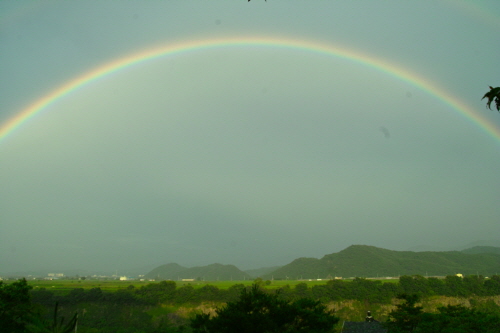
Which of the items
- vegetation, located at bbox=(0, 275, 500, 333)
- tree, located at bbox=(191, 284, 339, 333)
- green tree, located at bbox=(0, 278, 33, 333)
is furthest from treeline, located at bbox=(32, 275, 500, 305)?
tree, located at bbox=(191, 284, 339, 333)

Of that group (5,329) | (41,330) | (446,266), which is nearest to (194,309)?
(5,329)

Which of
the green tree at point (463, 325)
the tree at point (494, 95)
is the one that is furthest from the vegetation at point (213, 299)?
the tree at point (494, 95)

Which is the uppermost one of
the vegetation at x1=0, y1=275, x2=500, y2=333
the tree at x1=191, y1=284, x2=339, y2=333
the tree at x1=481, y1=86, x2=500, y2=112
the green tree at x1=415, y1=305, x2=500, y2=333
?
the tree at x1=481, y1=86, x2=500, y2=112

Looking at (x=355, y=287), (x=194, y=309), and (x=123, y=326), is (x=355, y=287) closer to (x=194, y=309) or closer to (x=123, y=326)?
(x=194, y=309)

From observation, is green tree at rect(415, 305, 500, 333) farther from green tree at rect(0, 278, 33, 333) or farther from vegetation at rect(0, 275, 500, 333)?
vegetation at rect(0, 275, 500, 333)

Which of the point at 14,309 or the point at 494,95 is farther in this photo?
the point at 14,309

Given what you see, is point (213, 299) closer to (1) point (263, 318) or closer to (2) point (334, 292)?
(2) point (334, 292)

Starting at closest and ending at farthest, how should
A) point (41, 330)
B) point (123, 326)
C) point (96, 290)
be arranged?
point (41, 330) → point (123, 326) → point (96, 290)

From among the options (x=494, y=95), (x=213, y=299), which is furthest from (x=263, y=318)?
(x=213, y=299)
